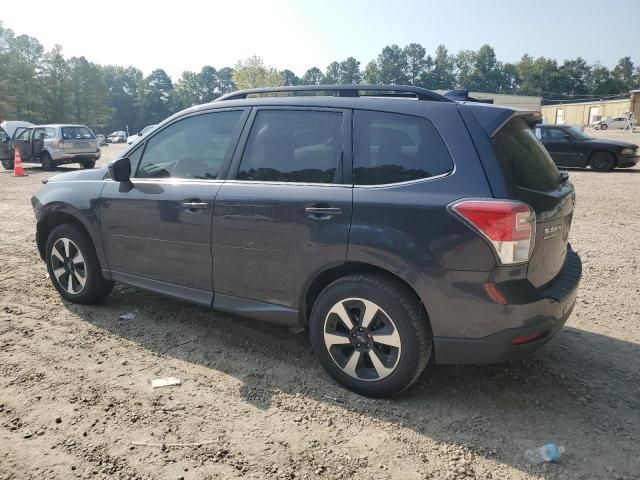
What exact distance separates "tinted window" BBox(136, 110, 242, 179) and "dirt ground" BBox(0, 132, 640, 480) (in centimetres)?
131

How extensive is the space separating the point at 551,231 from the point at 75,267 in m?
3.93

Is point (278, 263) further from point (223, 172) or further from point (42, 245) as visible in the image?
point (42, 245)

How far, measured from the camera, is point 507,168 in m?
2.77

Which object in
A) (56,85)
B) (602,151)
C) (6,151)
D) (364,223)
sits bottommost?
(602,151)

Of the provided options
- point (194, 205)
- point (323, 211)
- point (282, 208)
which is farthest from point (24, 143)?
point (323, 211)

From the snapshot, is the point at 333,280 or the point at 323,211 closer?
the point at 323,211

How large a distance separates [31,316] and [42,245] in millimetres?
820

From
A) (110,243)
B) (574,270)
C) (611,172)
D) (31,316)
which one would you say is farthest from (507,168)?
(611,172)

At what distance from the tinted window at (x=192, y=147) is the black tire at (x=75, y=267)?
34.9 inches

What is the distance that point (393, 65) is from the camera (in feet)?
490

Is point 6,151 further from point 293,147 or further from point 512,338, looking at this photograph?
point 512,338

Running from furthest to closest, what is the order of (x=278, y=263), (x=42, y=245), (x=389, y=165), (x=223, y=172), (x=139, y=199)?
(x=42, y=245), (x=139, y=199), (x=223, y=172), (x=278, y=263), (x=389, y=165)

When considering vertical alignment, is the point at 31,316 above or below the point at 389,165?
below

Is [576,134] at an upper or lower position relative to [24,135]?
lower
